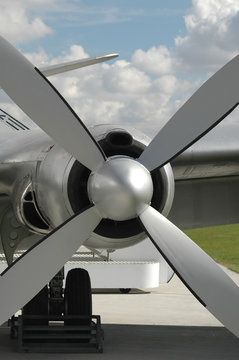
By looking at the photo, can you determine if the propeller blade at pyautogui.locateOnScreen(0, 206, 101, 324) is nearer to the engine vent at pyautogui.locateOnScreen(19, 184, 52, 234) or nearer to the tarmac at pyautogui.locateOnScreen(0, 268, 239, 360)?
the engine vent at pyautogui.locateOnScreen(19, 184, 52, 234)

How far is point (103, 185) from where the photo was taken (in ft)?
27.7

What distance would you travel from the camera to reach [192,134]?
9078mm

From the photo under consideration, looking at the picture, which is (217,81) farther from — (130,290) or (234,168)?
(130,290)

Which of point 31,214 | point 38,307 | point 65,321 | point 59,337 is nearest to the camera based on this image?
point 31,214

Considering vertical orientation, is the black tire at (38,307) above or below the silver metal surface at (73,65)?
below

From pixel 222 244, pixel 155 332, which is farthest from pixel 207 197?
pixel 222 244

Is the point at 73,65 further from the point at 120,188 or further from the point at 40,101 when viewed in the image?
the point at 120,188

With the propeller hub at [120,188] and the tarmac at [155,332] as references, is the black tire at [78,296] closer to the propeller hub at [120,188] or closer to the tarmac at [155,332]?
the tarmac at [155,332]

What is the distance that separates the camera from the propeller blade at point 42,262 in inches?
345

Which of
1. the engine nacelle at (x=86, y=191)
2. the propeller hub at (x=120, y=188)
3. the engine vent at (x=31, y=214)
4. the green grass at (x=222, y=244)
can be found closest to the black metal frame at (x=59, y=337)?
the engine vent at (x=31, y=214)

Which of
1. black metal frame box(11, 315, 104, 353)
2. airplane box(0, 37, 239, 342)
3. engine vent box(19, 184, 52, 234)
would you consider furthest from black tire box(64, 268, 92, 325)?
airplane box(0, 37, 239, 342)

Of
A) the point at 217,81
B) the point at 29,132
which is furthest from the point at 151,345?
the point at 217,81

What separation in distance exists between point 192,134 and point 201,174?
2672mm

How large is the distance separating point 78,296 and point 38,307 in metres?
0.55
